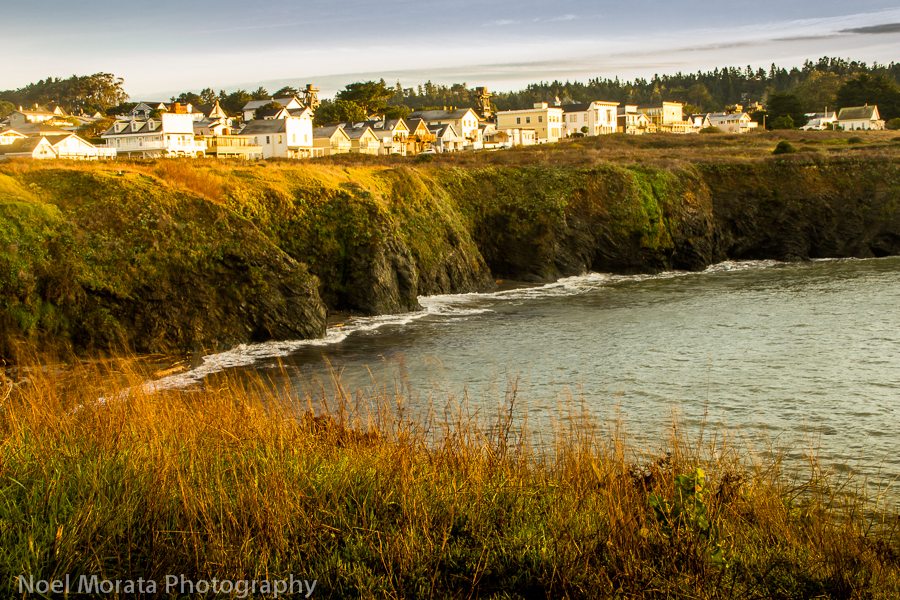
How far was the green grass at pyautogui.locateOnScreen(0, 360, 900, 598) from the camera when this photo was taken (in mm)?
4871

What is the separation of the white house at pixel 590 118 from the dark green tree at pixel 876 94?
47.0 m

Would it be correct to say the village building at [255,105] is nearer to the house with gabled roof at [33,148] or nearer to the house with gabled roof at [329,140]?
the house with gabled roof at [329,140]

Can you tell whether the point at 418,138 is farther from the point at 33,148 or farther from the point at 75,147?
the point at 33,148

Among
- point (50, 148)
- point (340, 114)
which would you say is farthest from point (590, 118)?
point (50, 148)

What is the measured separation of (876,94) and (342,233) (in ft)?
444

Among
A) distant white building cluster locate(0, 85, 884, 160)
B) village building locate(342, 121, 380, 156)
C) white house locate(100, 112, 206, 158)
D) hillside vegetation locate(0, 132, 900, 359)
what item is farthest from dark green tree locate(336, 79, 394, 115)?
hillside vegetation locate(0, 132, 900, 359)

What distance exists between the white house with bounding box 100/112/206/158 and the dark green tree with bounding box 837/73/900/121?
401ft

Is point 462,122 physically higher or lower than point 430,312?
higher

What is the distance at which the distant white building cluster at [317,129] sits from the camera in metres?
82.6

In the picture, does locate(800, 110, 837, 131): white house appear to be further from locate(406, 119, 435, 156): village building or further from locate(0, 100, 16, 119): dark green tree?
locate(0, 100, 16, 119): dark green tree

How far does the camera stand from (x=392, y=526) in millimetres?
5430

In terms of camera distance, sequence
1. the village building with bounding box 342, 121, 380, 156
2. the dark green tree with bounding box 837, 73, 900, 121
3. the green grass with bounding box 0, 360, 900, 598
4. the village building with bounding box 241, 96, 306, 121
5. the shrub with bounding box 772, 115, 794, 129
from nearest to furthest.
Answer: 1. the green grass with bounding box 0, 360, 900, 598
2. the village building with bounding box 342, 121, 380, 156
3. the shrub with bounding box 772, 115, 794, 129
4. the dark green tree with bounding box 837, 73, 900, 121
5. the village building with bounding box 241, 96, 306, 121

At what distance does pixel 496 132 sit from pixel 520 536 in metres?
116

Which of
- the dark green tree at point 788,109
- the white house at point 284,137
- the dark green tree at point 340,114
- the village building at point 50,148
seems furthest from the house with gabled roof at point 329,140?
the dark green tree at point 788,109
